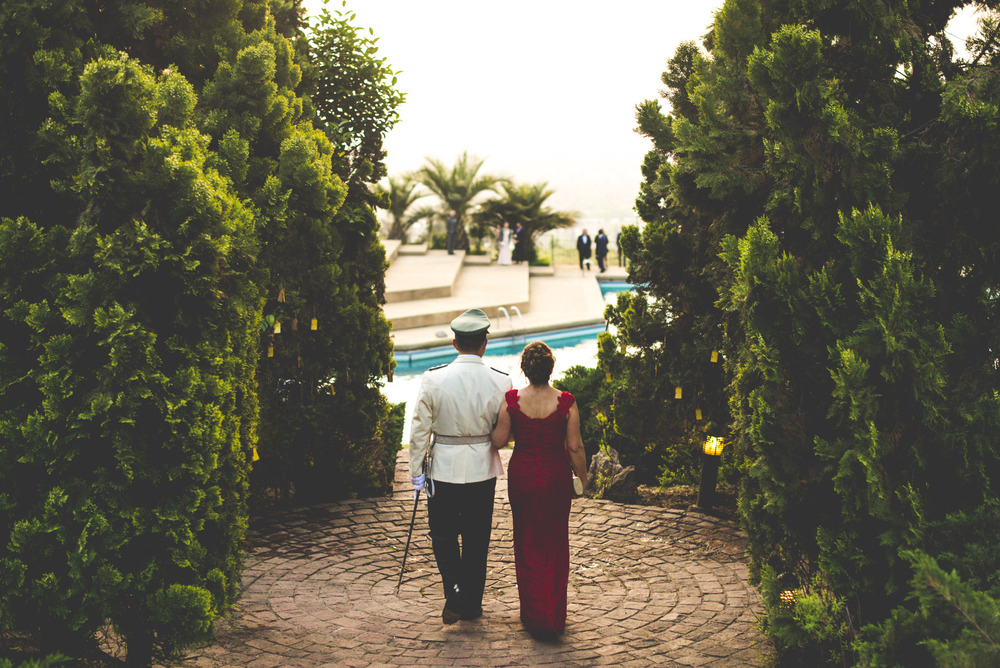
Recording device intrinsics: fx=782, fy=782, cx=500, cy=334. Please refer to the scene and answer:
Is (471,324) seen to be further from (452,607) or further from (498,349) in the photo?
(498,349)

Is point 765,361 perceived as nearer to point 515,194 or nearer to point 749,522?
point 749,522

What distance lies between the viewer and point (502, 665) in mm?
4352

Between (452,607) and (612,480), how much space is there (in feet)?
10.1

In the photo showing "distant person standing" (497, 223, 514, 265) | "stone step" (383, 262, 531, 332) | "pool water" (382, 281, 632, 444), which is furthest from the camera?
"distant person standing" (497, 223, 514, 265)

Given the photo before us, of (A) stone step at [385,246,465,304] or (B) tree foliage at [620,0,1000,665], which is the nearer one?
(B) tree foliage at [620,0,1000,665]

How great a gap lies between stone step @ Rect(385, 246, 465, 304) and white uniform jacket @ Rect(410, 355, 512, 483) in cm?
1595

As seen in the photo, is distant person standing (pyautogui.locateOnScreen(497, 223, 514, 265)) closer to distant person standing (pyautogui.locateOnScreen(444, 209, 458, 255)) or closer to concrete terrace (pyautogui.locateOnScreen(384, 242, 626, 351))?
concrete terrace (pyautogui.locateOnScreen(384, 242, 626, 351))

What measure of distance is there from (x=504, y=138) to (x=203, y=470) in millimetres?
139642

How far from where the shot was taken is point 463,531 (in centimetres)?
498

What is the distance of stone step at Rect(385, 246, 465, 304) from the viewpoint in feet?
78.0

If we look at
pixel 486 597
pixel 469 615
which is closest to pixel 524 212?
pixel 486 597

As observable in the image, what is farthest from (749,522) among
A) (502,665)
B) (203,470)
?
(203,470)

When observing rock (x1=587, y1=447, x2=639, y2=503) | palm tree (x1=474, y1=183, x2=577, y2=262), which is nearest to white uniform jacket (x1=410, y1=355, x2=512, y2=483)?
rock (x1=587, y1=447, x2=639, y2=503)

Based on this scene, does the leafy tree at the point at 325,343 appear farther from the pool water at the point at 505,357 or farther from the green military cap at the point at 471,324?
the pool water at the point at 505,357
